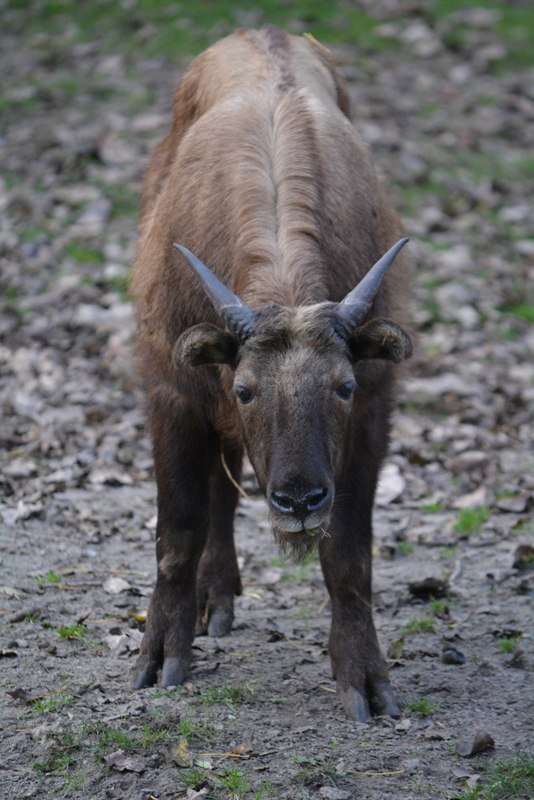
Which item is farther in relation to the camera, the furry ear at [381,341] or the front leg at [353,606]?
the front leg at [353,606]

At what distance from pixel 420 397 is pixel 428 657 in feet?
11.8

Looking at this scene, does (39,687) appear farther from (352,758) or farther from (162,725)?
(352,758)

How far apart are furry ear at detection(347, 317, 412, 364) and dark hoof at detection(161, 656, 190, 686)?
1.70 metres

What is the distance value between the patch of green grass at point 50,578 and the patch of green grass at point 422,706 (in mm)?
2075

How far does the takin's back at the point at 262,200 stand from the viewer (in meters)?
4.47

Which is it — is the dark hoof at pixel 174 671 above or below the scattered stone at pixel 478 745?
below

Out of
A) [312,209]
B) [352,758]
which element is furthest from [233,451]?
[352,758]

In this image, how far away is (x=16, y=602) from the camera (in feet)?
16.9

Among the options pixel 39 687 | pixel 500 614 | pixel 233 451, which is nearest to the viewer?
pixel 39 687

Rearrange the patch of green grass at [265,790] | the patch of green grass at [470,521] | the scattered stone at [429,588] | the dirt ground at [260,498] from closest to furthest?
the patch of green grass at [265,790], the dirt ground at [260,498], the scattered stone at [429,588], the patch of green grass at [470,521]

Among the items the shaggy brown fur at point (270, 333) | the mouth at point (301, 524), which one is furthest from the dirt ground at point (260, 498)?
the mouth at point (301, 524)

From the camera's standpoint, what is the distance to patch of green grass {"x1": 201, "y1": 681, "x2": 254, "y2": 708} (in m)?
4.41

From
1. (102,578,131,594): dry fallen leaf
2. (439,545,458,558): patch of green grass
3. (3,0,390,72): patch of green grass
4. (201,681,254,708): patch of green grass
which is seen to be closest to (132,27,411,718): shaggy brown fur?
(201,681,254,708): patch of green grass

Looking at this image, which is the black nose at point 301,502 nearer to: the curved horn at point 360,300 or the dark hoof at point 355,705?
the curved horn at point 360,300
